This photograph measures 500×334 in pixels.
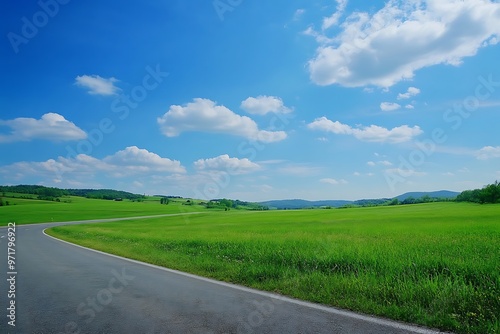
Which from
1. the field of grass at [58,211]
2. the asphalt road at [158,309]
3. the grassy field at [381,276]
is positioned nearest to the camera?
the asphalt road at [158,309]

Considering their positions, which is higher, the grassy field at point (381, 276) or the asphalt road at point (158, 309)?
the grassy field at point (381, 276)

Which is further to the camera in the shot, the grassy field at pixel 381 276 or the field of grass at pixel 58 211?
the field of grass at pixel 58 211

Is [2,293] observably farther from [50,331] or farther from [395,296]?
[395,296]

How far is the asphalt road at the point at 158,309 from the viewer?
532cm

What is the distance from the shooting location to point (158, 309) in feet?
20.9

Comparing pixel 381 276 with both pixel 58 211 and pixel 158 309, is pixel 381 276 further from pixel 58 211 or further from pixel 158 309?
pixel 58 211

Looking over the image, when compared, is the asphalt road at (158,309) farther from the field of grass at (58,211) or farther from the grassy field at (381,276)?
the field of grass at (58,211)

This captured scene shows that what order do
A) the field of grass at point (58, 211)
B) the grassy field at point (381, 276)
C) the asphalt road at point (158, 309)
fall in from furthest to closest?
the field of grass at point (58, 211) < the grassy field at point (381, 276) < the asphalt road at point (158, 309)

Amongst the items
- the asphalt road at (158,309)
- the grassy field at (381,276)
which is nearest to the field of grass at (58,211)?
the asphalt road at (158,309)

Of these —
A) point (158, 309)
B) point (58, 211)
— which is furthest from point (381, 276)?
point (58, 211)

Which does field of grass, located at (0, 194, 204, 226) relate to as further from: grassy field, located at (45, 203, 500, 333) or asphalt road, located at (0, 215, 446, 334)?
grassy field, located at (45, 203, 500, 333)

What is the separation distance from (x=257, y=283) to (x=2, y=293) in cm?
621

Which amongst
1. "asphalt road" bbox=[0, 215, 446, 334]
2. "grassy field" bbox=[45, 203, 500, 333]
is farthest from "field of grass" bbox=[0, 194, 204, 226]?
"grassy field" bbox=[45, 203, 500, 333]

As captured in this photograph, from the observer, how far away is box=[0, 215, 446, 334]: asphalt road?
532 cm
